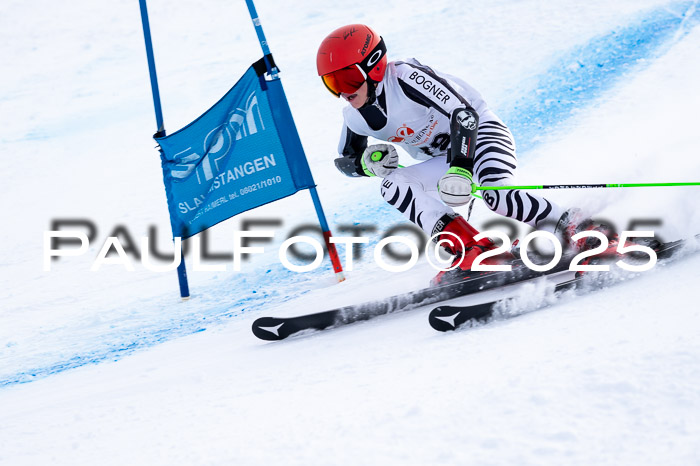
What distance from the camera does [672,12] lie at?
963cm

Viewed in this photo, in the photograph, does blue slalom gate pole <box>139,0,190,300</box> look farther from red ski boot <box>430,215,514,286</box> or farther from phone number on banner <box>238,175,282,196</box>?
red ski boot <box>430,215,514,286</box>

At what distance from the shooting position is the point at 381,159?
373 cm

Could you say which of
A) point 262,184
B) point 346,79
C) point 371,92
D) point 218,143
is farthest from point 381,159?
point 218,143

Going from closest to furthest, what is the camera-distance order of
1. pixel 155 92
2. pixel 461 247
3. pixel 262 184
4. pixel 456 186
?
1. pixel 456 186
2. pixel 461 247
3. pixel 262 184
4. pixel 155 92

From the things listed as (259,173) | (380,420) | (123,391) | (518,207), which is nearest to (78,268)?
(259,173)

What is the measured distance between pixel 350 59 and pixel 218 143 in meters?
1.56

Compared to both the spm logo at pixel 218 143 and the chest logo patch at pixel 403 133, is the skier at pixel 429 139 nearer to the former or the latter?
the chest logo patch at pixel 403 133

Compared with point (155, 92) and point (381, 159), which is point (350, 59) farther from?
point (155, 92)

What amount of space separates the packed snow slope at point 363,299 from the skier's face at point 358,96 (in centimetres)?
107

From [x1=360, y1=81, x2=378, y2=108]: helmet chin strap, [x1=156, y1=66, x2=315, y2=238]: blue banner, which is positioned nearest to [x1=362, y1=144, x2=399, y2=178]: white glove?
[x1=360, y1=81, x2=378, y2=108]: helmet chin strap

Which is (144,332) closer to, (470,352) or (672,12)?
(470,352)

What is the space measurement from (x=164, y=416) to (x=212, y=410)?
0.20m

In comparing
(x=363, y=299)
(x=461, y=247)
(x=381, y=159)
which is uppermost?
(x=381, y=159)

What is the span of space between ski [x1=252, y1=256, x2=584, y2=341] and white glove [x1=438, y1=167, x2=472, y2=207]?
0.45 m
